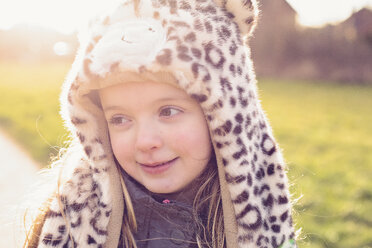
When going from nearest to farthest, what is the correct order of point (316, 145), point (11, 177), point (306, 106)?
point (11, 177)
point (316, 145)
point (306, 106)

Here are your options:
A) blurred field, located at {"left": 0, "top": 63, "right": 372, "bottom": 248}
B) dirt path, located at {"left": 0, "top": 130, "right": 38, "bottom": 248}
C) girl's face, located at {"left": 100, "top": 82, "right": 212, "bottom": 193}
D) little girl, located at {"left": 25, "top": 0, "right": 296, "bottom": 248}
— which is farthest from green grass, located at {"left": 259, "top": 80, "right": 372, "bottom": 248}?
dirt path, located at {"left": 0, "top": 130, "right": 38, "bottom": 248}

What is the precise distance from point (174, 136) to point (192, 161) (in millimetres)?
166

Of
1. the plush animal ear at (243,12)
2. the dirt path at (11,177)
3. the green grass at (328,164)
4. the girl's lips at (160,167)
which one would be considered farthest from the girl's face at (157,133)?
the dirt path at (11,177)

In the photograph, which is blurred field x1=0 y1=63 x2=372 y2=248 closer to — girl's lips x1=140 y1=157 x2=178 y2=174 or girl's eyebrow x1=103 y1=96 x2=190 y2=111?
girl's eyebrow x1=103 y1=96 x2=190 y2=111

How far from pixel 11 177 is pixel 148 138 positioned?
356 cm

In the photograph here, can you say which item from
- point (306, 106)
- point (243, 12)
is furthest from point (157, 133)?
point (306, 106)

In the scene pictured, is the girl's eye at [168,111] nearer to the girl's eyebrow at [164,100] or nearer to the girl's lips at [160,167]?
the girl's eyebrow at [164,100]

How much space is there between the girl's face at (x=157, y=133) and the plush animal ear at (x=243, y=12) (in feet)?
1.39

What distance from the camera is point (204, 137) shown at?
1873mm

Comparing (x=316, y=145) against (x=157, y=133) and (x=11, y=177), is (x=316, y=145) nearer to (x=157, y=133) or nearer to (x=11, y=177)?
(x=11, y=177)

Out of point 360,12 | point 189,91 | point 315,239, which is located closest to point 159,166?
point 189,91

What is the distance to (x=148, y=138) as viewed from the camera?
1.74 meters

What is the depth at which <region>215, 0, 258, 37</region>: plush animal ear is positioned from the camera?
1.86 m

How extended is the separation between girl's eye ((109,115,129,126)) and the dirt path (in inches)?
68.8
